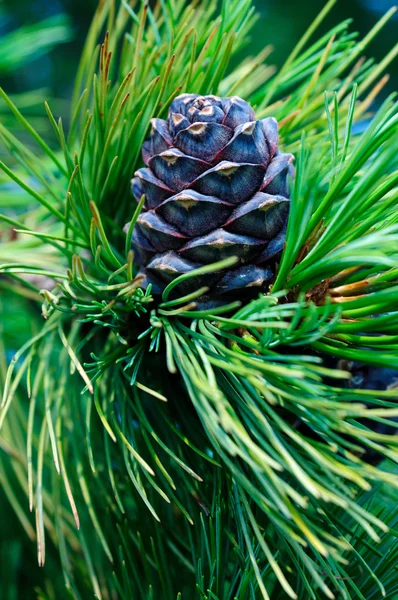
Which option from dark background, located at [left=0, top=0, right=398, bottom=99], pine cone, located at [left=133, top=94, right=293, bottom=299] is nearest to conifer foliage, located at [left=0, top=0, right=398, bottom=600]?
pine cone, located at [left=133, top=94, right=293, bottom=299]

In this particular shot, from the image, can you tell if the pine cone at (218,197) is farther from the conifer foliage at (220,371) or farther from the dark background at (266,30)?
the dark background at (266,30)

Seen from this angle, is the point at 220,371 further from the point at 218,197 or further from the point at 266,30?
the point at 266,30

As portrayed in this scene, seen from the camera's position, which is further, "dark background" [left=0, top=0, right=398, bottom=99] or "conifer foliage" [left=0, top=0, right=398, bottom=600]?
"dark background" [left=0, top=0, right=398, bottom=99]

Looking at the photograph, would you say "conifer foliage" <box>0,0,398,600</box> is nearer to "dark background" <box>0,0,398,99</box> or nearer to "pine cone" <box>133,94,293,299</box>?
"pine cone" <box>133,94,293,299</box>

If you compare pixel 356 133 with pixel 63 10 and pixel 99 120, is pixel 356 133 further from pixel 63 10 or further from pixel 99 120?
pixel 63 10

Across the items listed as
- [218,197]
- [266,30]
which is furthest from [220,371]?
[266,30]
